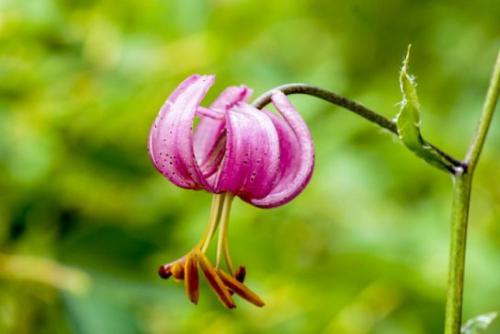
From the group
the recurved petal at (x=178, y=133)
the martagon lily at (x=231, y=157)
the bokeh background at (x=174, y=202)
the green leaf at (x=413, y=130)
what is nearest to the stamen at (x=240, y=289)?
the martagon lily at (x=231, y=157)

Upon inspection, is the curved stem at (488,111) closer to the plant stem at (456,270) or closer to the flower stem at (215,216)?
the plant stem at (456,270)

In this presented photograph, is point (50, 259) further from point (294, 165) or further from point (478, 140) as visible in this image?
point (478, 140)

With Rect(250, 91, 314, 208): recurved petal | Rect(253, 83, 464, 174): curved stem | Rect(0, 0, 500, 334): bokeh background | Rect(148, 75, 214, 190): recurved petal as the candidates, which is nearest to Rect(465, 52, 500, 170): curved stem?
Rect(253, 83, 464, 174): curved stem

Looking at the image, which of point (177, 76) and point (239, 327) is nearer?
point (239, 327)

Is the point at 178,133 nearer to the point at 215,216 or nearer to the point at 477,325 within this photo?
the point at 215,216

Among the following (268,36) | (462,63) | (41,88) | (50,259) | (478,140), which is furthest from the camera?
(462,63)

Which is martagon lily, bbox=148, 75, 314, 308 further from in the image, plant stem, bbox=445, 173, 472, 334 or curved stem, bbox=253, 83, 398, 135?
plant stem, bbox=445, 173, 472, 334

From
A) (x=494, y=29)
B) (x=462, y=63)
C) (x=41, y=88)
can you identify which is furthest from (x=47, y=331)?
(x=494, y=29)
